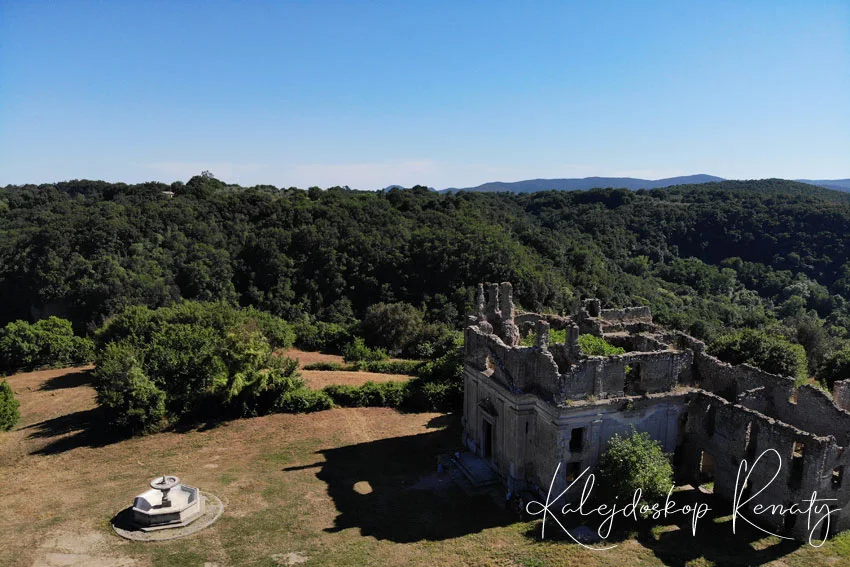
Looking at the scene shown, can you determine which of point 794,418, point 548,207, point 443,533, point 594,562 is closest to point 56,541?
point 443,533

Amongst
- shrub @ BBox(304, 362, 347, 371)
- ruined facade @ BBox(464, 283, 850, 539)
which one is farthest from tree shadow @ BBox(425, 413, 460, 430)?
shrub @ BBox(304, 362, 347, 371)

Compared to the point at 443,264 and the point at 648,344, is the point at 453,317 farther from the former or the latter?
the point at 648,344

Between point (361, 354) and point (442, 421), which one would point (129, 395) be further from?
point (361, 354)

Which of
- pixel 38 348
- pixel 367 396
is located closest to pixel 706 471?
pixel 367 396

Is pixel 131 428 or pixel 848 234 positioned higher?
pixel 848 234

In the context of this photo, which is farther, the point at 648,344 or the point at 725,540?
the point at 648,344

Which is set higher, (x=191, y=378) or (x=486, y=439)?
(x=191, y=378)
